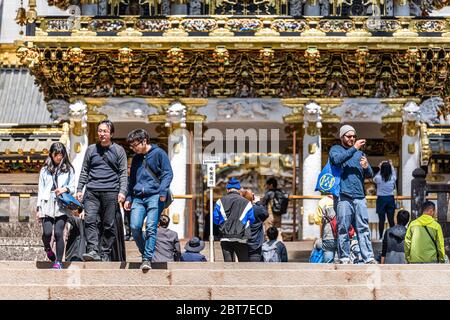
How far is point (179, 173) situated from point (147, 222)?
15.7 metres

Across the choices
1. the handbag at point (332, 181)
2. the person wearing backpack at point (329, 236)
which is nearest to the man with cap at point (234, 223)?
the person wearing backpack at point (329, 236)

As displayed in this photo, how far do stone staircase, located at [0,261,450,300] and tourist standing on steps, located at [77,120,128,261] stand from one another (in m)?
0.79

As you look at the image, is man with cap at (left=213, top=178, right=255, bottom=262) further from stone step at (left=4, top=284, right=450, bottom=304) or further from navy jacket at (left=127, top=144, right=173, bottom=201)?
stone step at (left=4, top=284, right=450, bottom=304)

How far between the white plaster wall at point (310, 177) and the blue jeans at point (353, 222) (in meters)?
13.7

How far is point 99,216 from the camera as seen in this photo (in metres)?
24.1

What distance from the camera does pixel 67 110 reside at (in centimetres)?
3944

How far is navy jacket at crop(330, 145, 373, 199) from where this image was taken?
79.4ft

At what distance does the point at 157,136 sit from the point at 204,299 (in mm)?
18877

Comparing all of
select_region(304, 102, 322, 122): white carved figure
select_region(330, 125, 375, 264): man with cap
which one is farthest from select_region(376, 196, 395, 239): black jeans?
select_region(330, 125, 375, 264): man with cap

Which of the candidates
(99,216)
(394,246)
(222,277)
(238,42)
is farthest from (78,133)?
(222,277)

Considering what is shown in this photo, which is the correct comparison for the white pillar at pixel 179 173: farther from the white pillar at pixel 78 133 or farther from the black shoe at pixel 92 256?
the black shoe at pixel 92 256

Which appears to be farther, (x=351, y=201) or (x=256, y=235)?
(x=256, y=235)

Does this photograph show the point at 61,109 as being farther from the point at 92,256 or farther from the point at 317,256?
the point at 92,256
